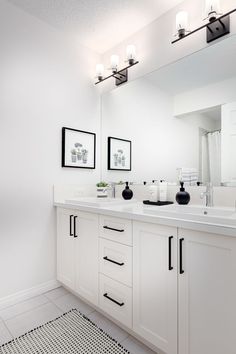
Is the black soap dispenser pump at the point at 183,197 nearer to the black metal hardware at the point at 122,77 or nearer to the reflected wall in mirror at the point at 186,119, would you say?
the reflected wall in mirror at the point at 186,119

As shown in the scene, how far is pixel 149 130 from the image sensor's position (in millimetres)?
2160

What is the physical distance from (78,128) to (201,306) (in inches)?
75.4

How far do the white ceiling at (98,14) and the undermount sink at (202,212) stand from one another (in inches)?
67.6

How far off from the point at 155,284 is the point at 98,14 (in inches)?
88.8

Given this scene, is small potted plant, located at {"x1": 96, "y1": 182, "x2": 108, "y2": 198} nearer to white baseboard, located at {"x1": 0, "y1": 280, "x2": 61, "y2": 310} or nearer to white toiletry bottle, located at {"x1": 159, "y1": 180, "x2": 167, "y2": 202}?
white toiletry bottle, located at {"x1": 159, "y1": 180, "x2": 167, "y2": 202}

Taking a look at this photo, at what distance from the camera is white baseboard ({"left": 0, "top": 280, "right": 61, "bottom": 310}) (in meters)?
1.86

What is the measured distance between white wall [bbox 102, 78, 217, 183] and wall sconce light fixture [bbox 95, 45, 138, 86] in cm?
10

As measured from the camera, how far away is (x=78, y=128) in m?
2.37

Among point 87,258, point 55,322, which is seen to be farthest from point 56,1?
point 55,322

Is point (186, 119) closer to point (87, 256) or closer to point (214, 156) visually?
point (214, 156)

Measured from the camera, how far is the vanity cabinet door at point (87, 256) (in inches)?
66.6

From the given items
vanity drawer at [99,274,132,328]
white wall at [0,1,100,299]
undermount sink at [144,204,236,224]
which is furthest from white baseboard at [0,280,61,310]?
undermount sink at [144,204,236,224]

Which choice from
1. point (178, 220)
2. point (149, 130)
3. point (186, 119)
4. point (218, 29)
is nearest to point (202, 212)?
point (178, 220)

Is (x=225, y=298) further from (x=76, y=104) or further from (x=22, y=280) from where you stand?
(x=76, y=104)
